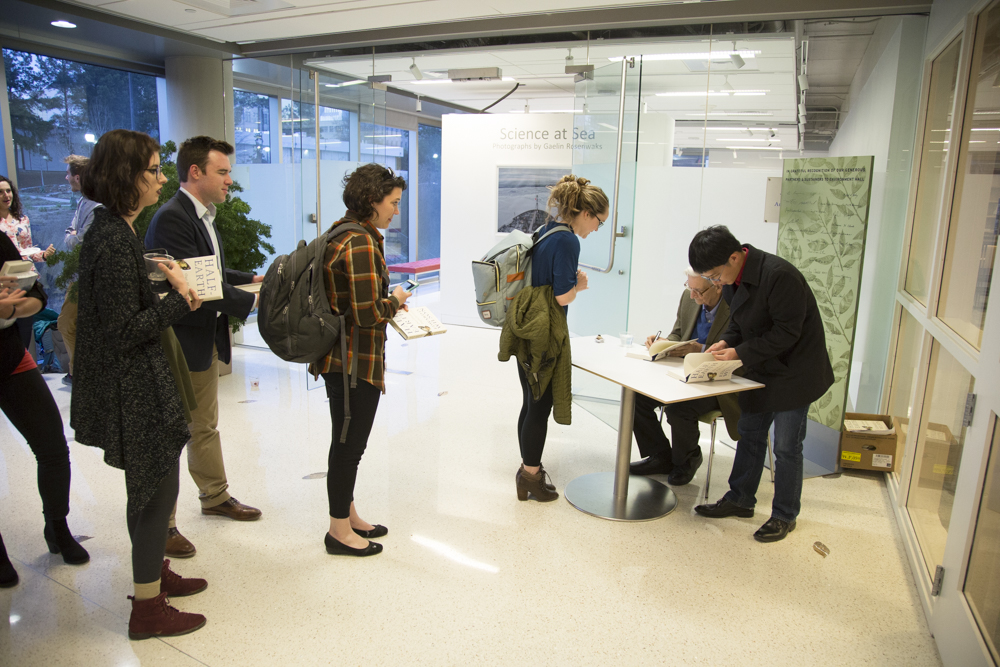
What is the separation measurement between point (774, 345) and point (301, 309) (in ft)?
6.54

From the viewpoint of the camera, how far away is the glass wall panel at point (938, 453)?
2.69 m

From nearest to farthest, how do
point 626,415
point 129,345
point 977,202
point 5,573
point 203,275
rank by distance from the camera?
point 129,345
point 203,275
point 5,573
point 977,202
point 626,415

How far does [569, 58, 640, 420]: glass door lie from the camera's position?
14.8 ft

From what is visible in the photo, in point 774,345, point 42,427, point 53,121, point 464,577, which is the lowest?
point 464,577

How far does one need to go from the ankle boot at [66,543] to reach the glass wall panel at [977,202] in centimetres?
370

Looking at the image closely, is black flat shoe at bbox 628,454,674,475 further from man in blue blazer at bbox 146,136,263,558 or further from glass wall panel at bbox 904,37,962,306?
man in blue blazer at bbox 146,136,263,558

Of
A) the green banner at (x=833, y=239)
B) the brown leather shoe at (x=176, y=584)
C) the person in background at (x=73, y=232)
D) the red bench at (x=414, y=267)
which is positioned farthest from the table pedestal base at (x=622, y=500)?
the red bench at (x=414, y=267)

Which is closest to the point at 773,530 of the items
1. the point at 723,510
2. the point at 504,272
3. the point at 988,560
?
the point at 723,510

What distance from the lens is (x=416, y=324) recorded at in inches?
114

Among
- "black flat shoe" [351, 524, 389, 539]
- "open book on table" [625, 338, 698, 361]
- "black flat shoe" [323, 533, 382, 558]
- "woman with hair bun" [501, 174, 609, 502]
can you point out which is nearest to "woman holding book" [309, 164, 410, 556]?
"black flat shoe" [323, 533, 382, 558]

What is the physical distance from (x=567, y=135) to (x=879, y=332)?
4.31m

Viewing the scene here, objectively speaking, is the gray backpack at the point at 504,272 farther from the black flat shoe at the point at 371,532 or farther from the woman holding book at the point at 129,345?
the woman holding book at the point at 129,345

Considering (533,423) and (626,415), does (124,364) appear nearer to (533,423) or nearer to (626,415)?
(533,423)

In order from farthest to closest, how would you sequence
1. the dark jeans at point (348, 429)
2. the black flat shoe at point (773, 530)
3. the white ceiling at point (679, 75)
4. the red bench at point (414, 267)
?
the red bench at point (414, 267) < the white ceiling at point (679, 75) < the black flat shoe at point (773, 530) < the dark jeans at point (348, 429)
